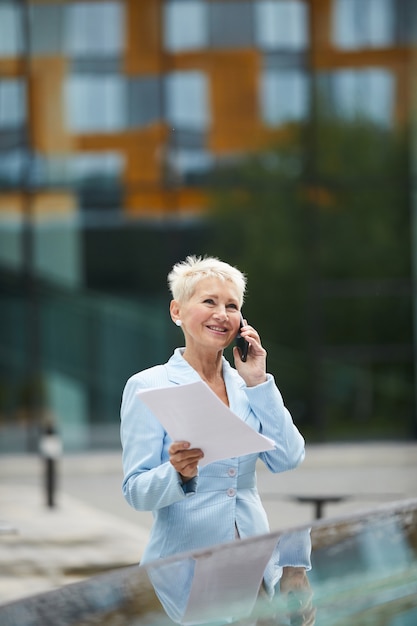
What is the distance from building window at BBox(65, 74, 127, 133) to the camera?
17359mm

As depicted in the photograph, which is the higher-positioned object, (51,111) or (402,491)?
(51,111)

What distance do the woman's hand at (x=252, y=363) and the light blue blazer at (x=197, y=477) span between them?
0.03 meters

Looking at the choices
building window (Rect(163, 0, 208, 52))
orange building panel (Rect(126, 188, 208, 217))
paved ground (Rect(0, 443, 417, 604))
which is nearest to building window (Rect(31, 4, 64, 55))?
building window (Rect(163, 0, 208, 52))

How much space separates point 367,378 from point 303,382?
90 cm

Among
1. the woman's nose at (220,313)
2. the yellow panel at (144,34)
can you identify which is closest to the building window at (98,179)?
the yellow panel at (144,34)

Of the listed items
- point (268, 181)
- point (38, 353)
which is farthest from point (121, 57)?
point (38, 353)

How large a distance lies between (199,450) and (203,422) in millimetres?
88

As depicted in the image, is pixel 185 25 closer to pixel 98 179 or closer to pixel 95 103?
pixel 95 103

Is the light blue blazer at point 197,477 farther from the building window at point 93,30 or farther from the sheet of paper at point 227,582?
the building window at point 93,30

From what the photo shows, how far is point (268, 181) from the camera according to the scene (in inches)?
686

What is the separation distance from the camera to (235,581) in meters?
2.43

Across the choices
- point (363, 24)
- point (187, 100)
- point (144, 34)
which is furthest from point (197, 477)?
point (363, 24)

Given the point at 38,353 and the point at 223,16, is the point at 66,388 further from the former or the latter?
the point at 223,16

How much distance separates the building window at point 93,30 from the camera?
685 inches
